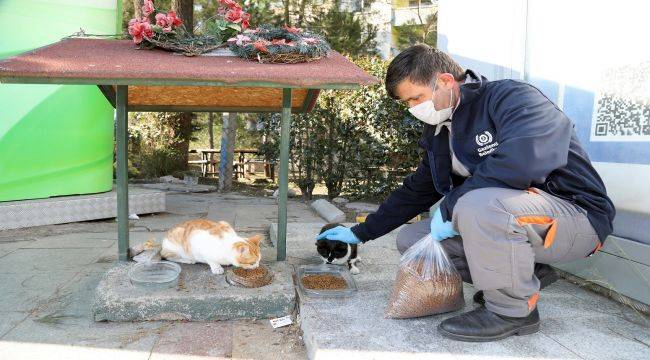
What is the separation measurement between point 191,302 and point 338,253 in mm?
1003

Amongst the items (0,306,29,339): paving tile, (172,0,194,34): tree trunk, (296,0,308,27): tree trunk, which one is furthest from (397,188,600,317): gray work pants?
(296,0,308,27): tree trunk

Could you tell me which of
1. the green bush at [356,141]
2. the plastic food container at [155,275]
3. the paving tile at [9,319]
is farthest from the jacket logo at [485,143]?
the green bush at [356,141]

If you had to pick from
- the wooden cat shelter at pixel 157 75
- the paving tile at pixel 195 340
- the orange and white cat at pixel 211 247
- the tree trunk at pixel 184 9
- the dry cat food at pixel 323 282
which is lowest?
the paving tile at pixel 195 340

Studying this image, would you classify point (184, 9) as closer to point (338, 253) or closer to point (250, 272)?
point (338, 253)

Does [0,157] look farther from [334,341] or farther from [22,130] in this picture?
[334,341]

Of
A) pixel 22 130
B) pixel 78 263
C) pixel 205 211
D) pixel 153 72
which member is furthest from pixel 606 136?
pixel 22 130

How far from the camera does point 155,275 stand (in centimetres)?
294

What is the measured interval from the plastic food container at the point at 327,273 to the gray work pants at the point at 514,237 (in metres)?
0.81

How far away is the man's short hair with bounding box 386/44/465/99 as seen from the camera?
2.55 meters

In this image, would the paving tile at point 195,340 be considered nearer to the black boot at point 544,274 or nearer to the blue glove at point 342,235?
the blue glove at point 342,235

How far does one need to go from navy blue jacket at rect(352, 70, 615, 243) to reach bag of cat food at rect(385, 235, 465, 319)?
0.23 metres

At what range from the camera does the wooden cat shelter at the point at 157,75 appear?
8.36 ft

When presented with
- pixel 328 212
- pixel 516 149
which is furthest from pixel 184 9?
pixel 516 149

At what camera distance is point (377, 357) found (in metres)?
2.17
